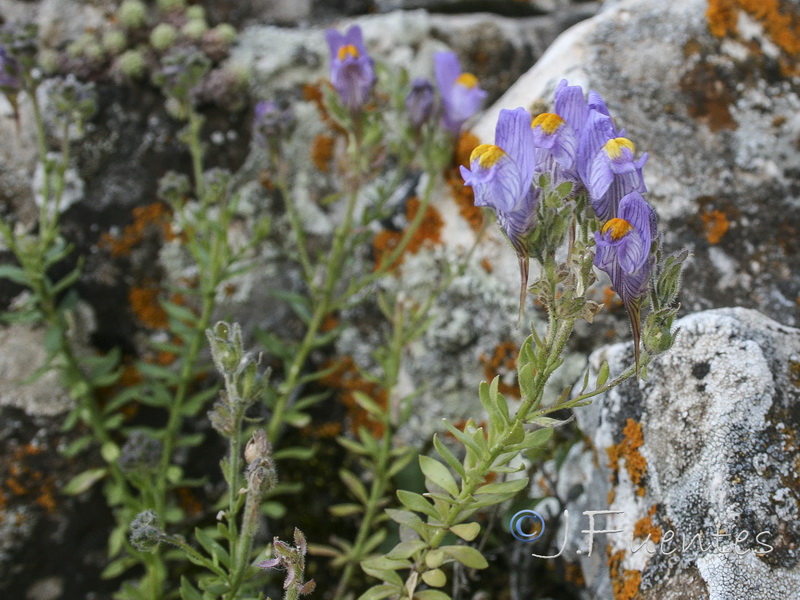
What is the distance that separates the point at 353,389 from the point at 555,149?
162 cm

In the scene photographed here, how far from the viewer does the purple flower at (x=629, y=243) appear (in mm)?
1361

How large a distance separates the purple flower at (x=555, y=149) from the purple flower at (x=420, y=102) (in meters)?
1.12

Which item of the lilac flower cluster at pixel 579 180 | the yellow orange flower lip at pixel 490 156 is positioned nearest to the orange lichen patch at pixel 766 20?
the lilac flower cluster at pixel 579 180

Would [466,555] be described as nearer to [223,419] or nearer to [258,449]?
[258,449]

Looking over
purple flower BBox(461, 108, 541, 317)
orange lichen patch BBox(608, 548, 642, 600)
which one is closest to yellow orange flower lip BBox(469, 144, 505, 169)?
purple flower BBox(461, 108, 541, 317)

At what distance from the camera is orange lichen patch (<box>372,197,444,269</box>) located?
2.78 metres

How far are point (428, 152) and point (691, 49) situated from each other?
104cm

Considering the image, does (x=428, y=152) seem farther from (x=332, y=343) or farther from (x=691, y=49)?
(x=691, y=49)

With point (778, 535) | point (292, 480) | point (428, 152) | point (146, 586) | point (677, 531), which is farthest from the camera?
point (292, 480)

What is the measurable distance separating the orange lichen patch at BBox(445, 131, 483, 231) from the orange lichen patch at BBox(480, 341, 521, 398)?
461 mm

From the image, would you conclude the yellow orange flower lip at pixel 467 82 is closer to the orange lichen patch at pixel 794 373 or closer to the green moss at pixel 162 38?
the green moss at pixel 162 38

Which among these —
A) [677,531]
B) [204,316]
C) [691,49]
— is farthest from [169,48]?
[677,531]

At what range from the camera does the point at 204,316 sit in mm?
2459

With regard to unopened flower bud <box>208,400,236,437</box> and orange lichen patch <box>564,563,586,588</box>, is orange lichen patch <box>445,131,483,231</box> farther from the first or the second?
unopened flower bud <box>208,400,236,437</box>
